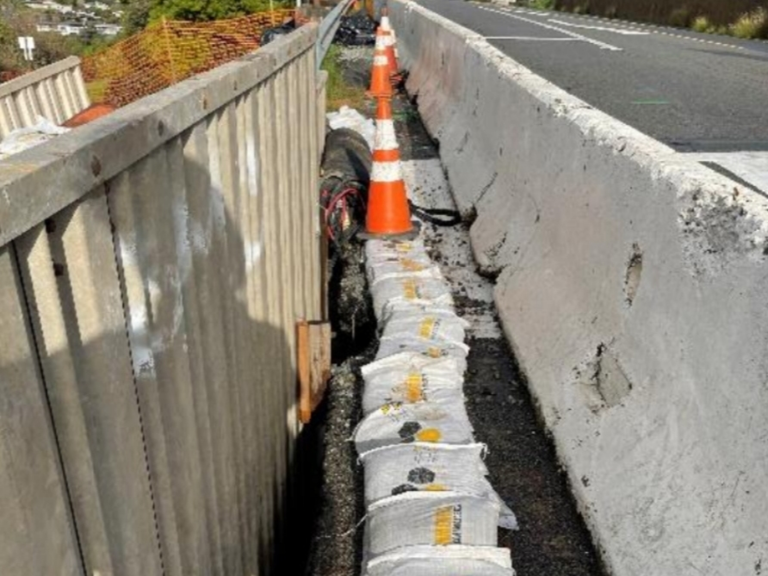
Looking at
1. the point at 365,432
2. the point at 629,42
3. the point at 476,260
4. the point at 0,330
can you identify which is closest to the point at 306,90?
the point at 476,260

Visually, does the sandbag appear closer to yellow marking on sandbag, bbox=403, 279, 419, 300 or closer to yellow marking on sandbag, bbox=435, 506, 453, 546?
yellow marking on sandbag, bbox=403, 279, 419, 300

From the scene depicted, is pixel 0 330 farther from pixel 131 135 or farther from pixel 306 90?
pixel 306 90

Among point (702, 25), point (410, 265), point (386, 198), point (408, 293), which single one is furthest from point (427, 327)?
point (702, 25)

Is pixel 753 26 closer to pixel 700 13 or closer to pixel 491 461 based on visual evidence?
pixel 700 13

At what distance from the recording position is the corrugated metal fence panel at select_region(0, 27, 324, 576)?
1.39 meters

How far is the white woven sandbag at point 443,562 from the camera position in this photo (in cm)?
220

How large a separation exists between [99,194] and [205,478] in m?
1.09

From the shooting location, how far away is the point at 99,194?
1508 millimetres

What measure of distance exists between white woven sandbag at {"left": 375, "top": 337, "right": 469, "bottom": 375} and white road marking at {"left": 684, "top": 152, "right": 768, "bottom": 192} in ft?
5.98

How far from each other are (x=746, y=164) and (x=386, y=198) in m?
2.17

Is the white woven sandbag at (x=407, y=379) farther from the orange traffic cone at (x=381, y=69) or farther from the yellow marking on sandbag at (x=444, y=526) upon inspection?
the orange traffic cone at (x=381, y=69)

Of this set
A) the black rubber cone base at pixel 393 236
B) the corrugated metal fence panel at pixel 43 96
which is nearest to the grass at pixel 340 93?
the corrugated metal fence panel at pixel 43 96

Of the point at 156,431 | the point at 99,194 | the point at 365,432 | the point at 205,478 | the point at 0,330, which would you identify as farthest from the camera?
the point at 365,432

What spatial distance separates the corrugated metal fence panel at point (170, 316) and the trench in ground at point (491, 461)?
29cm
